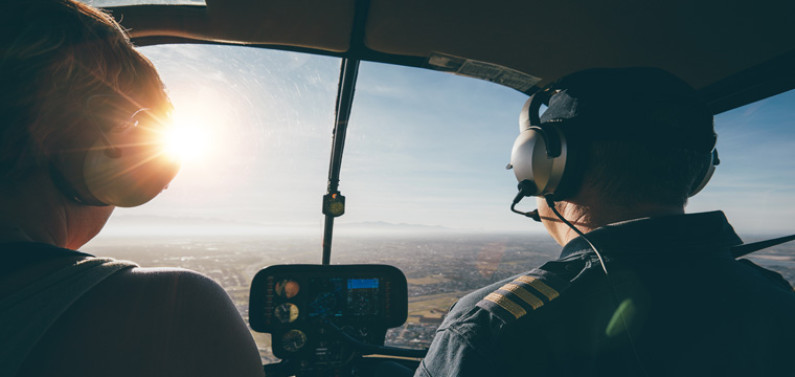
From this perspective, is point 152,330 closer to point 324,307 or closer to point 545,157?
point 545,157

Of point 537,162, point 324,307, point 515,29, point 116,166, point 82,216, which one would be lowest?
point 324,307

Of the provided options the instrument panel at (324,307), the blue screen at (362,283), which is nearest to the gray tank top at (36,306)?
the instrument panel at (324,307)

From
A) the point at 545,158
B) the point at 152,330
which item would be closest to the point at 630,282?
the point at 545,158

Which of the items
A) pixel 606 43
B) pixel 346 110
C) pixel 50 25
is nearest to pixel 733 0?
pixel 606 43

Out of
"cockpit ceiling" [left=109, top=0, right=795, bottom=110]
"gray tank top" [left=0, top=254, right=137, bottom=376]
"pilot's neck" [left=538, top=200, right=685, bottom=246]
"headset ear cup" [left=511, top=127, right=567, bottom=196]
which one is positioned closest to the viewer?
"gray tank top" [left=0, top=254, right=137, bottom=376]

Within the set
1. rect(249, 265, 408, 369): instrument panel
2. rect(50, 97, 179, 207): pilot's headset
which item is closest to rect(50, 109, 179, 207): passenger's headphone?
rect(50, 97, 179, 207): pilot's headset

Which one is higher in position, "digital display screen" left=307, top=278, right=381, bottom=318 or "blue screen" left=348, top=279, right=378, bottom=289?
"blue screen" left=348, top=279, right=378, bottom=289

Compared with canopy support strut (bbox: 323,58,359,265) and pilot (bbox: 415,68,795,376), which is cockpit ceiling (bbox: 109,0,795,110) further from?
pilot (bbox: 415,68,795,376)
